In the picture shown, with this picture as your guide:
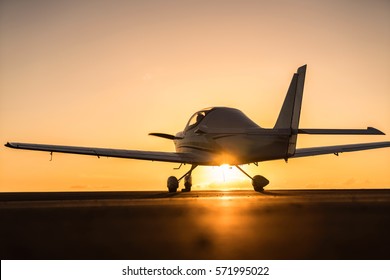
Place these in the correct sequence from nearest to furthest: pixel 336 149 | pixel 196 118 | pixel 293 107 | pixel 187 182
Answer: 1. pixel 293 107
2. pixel 196 118
3. pixel 336 149
4. pixel 187 182

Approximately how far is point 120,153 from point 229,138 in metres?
5.32

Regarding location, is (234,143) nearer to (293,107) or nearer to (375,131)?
(293,107)

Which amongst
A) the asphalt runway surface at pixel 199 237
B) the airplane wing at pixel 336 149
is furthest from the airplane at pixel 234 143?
the asphalt runway surface at pixel 199 237

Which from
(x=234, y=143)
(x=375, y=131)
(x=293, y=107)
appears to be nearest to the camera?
(x=375, y=131)

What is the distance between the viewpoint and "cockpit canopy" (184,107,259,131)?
997 inches

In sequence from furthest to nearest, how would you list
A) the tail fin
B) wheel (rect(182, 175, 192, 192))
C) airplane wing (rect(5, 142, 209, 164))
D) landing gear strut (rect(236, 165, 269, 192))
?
1. wheel (rect(182, 175, 192, 192))
2. landing gear strut (rect(236, 165, 269, 192))
3. airplane wing (rect(5, 142, 209, 164))
4. the tail fin

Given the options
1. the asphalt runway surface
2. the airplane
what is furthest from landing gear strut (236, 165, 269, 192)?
the asphalt runway surface

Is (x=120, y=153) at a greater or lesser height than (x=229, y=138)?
lesser

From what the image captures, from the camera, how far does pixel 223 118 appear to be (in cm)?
2609

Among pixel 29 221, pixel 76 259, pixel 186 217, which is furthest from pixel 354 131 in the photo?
pixel 76 259

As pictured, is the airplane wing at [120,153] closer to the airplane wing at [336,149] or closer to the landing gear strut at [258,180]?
Answer: the landing gear strut at [258,180]

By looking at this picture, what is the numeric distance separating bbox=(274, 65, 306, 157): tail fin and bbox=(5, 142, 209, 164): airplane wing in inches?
188

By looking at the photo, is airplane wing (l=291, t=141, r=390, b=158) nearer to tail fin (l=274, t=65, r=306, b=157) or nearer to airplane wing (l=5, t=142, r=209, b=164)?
tail fin (l=274, t=65, r=306, b=157)

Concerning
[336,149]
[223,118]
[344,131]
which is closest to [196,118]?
[223,118]
